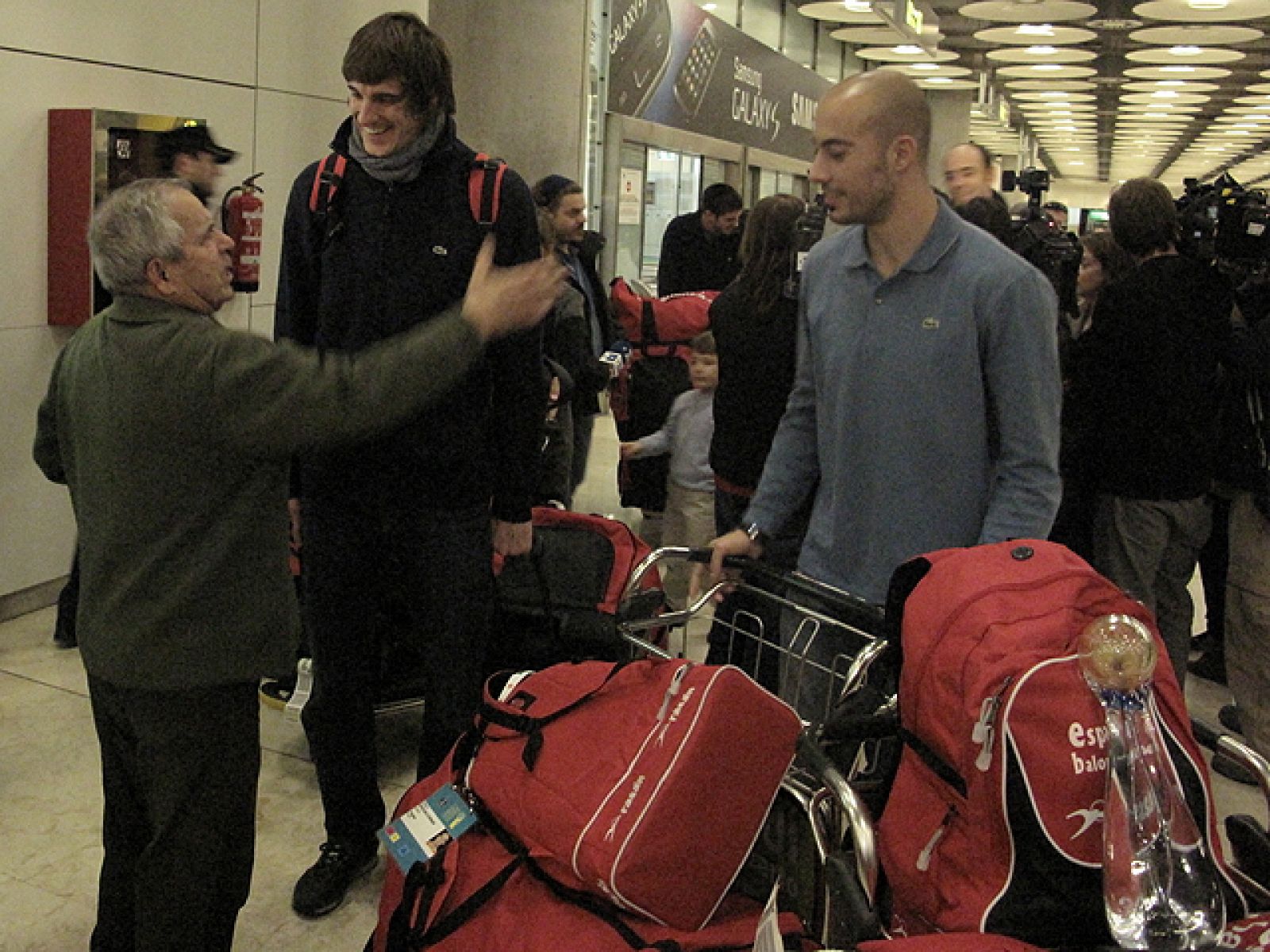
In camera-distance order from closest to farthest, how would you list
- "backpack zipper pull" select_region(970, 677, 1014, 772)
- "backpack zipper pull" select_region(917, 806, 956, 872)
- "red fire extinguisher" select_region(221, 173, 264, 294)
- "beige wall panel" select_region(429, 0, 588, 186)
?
"backpack zipper pull" select_region(970, 677, 1014, 772) < "backpack zipper pull" select_region(917, 806, 956, 872) < "red fire extinguisher" select_region(221, 173, 264, 294) < "beige wall panel" select_region(429, 0, 588, 186)

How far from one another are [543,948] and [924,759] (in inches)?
26.2

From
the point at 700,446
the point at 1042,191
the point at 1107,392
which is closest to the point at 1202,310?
the point at 1107,392

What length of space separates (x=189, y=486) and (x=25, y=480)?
3.19 m

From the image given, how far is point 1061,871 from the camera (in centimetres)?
152

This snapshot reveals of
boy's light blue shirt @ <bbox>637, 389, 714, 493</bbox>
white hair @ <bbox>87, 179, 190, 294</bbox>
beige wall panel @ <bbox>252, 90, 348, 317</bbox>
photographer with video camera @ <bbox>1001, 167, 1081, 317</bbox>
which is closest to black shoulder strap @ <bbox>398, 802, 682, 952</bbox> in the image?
white hair @ <bbox>87, 179, 190, 294</bbox>

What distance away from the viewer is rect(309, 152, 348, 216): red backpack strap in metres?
2.59

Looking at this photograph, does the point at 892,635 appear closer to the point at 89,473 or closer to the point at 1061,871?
the point at 1061,871

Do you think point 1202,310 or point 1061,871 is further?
point 1202,310

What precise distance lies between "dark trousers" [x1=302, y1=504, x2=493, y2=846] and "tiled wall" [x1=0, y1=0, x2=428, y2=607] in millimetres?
2456

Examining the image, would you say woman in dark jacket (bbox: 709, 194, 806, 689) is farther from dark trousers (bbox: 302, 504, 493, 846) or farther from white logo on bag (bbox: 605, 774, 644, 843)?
white logo on bag (bbox: 605, 774, 644, 843)

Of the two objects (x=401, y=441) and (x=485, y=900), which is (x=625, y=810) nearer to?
(x=485, y=900)

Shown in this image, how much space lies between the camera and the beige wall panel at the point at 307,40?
569 centimetres

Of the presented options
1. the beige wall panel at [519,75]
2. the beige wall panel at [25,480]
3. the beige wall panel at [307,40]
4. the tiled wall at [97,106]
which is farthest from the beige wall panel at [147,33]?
the beige wall panel at [519,75]

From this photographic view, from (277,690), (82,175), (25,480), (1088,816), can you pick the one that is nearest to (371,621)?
(277,690)
